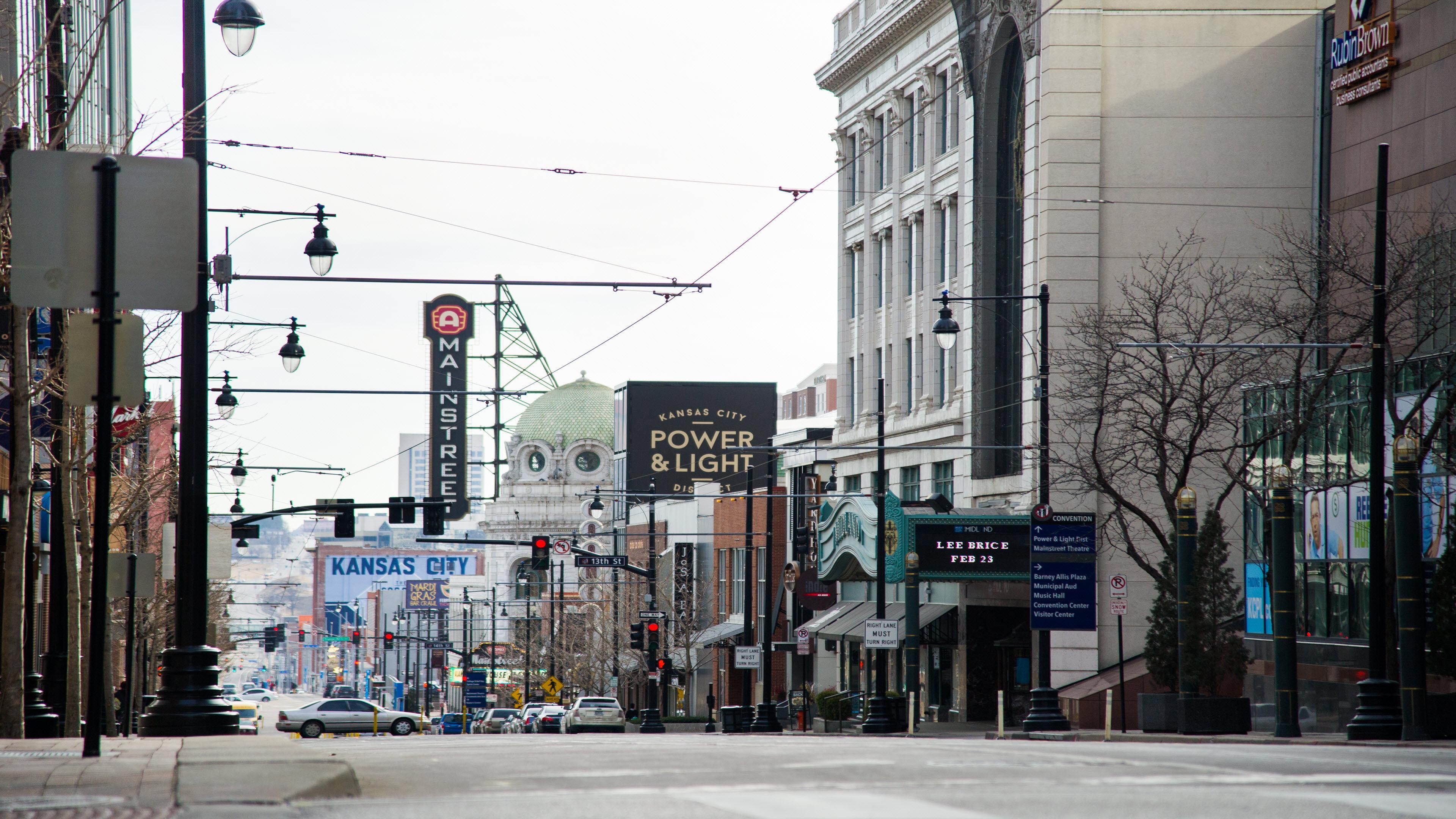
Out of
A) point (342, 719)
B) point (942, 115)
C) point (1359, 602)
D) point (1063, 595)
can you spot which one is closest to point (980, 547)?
point (1063, 595)

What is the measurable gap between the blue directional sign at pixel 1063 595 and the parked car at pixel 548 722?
31.9 metres

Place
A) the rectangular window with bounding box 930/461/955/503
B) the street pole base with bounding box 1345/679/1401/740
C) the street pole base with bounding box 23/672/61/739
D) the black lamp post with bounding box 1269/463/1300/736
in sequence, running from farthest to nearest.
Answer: the rectangular window with bounding box 930/461/955/503
the black lamp post with bounding box 1269/463/1300/736
the street pole base with bounding box 23/672/61/739
the street pole base with bounding box 1345/679/1401/740

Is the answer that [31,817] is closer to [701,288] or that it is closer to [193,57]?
[193,57]

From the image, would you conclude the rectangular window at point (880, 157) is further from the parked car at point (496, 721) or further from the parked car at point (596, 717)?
the parked car at point (496, 721)

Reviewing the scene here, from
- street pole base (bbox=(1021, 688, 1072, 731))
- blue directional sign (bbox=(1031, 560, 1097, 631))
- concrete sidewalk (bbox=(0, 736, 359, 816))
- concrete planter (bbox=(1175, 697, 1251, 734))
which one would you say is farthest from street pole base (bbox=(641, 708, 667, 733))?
concrete sidewalk (bbox=(0, 736, 359, 816))

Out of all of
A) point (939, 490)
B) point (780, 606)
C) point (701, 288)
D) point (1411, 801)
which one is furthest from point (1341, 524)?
point (780, 606)

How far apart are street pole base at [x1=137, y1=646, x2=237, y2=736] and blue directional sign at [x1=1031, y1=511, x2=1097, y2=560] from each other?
20.0 metres

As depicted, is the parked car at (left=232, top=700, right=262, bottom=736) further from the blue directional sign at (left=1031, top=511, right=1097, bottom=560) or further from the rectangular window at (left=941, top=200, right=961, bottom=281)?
A: the blue directional sign at (left=1031, top=511, right=1097, bottom=560)

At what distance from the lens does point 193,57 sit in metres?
17.9

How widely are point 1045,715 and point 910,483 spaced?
20.6m

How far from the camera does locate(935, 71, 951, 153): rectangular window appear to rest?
165 feet

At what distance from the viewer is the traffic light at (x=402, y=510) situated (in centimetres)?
3919

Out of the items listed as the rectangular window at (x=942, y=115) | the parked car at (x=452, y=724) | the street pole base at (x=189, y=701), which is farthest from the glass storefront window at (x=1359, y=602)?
the parked car at (x=452, y=724)

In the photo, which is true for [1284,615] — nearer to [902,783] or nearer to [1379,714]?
[1379,714]
